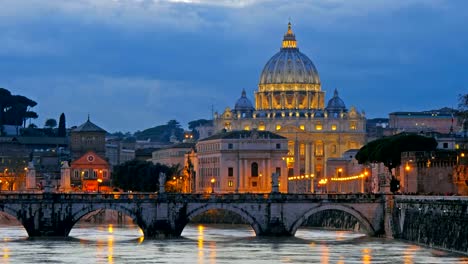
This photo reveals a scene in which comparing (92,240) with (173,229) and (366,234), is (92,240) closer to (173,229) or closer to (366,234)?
(173,229)

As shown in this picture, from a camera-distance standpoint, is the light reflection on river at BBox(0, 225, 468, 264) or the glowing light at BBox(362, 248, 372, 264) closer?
the glowing light at BBox(362, 248, 372, 264)

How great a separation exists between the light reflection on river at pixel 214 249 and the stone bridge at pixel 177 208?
1.09 m

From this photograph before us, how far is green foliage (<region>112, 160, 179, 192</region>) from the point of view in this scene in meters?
182

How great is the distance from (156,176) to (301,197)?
69525 millimetres

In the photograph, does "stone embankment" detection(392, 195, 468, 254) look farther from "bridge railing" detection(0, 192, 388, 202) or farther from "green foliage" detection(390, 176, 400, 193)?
"green foliage" detection(390, 176, 400, 193)

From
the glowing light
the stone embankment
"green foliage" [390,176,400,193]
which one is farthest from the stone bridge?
the glowing light

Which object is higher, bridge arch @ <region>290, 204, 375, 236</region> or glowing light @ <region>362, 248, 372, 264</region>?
bridge arch @ <region>290, 204, 375, 236</region>

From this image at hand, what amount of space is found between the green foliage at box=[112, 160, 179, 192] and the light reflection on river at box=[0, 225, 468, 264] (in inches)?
2387

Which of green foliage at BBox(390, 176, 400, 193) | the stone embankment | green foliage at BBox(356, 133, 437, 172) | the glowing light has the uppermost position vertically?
green foliage at BBox(356, 133, 437, 172)

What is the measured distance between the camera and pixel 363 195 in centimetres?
11469

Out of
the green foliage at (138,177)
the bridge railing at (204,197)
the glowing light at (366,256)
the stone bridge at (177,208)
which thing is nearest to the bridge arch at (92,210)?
the stone bridge at (177,208)

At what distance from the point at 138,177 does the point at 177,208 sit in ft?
229

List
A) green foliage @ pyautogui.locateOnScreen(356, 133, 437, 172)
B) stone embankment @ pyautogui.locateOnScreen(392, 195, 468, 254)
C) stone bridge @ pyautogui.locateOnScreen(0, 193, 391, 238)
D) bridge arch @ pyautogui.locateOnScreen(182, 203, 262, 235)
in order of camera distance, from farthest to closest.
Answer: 1. green foliage @ pyautogui.locateOnScreen(356, 133, 437, 172)
2. bridge arch @ pyautogui.locateOnScreen(182, 203, 262, 235)
3. stone bridge @ pyautogui.locateOnScreen(0, 193, 391, 238)
4. stone embankment @ pyautogui.locateOnScreen(392, 195, 468, 254)

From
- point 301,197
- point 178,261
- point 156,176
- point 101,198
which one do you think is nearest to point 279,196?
point 301,197
